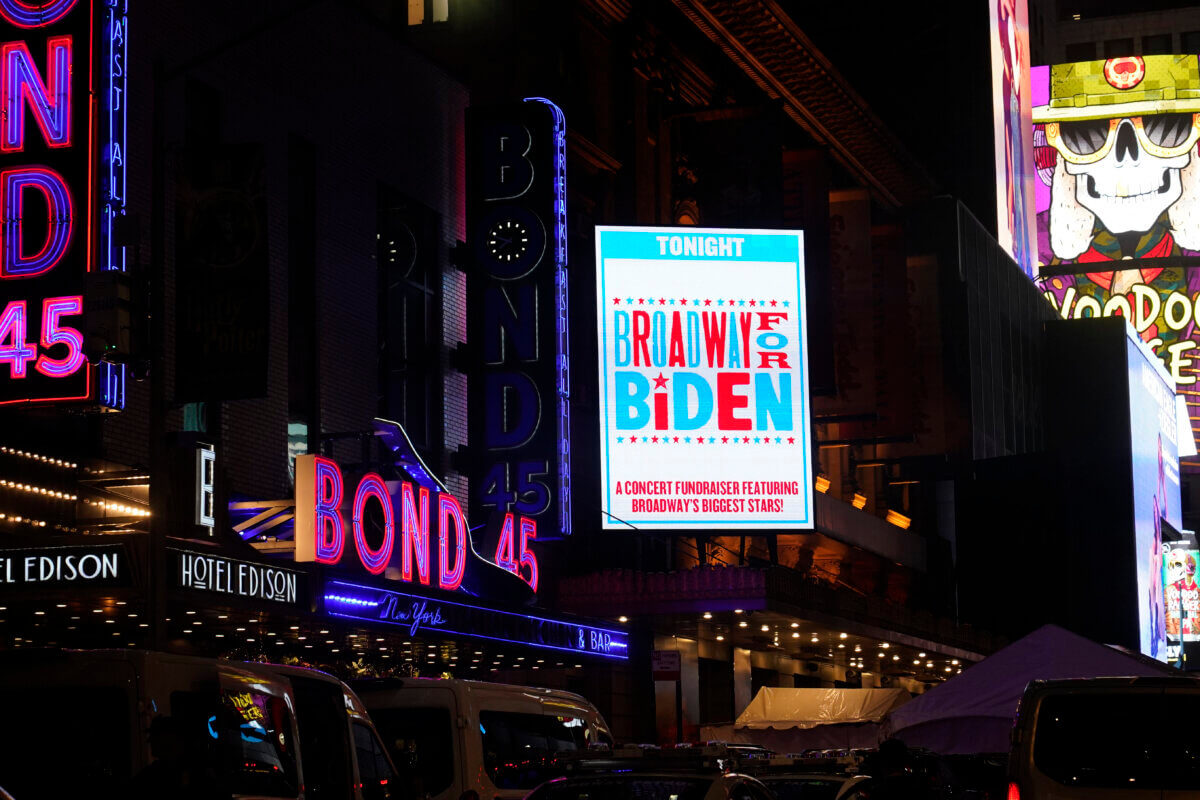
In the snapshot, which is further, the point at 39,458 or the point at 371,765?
the point at 39,458

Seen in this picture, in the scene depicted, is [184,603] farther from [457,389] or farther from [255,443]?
[457,389]

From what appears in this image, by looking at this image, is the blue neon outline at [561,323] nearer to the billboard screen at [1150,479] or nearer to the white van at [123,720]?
the white van at [123,720]

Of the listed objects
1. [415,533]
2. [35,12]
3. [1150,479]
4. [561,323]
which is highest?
[35,12]

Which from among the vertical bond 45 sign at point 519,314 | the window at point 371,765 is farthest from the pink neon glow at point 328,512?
the window at point 371,765

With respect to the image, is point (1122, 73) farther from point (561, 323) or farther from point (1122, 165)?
point (561, 323)

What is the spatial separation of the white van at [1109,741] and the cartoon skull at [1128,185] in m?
70.3

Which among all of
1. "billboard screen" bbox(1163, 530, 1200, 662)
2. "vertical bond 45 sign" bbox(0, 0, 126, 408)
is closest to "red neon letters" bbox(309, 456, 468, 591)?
"vertical bond 45 sign" bbox(0, 0, 126, 408)

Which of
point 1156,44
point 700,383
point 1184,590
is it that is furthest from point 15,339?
point 1156,44

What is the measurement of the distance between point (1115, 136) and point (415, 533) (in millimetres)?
62639

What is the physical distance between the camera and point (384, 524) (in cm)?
2309

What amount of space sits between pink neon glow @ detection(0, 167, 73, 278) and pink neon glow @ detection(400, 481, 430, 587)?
574 cm

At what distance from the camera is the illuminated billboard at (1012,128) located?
199ft

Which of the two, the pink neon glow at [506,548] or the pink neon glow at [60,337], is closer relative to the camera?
the pink neon glow at [60,337]

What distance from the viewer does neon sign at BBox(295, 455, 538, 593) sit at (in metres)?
21.5
